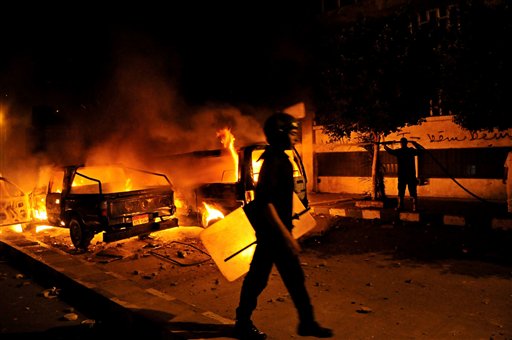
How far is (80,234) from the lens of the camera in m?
8.27

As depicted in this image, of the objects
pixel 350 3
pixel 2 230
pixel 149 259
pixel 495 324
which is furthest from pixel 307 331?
pixel 350 3

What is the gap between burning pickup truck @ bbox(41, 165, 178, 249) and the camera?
7.88m

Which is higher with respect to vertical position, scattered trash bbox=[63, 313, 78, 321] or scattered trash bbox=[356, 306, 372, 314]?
scattered trash bbox=[63, 313, 78, 321]

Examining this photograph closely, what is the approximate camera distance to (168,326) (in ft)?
12.8

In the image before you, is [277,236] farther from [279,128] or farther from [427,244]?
[427,244]

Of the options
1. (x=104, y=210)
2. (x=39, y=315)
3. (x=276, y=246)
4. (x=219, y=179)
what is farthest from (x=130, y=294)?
(x=219, y=179)

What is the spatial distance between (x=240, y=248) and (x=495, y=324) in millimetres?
2671

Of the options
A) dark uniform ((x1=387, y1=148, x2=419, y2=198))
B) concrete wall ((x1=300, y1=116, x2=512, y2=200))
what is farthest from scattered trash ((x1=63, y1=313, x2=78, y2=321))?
concrete wall ((x1=300, y1=116, x2=512, y2=200))

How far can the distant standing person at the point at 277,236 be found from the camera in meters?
3.28

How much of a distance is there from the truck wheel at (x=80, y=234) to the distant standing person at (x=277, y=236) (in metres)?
5.68

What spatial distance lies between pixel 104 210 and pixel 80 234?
971mm

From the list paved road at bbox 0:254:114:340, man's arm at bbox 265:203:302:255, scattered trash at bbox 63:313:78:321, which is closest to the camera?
man's arm at bbox 265:203:302:255

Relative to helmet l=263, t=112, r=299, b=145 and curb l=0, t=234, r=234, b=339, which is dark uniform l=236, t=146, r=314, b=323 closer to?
helmet l=263, t=112, r=299, b=145

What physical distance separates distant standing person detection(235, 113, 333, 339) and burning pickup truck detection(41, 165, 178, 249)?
516cm
